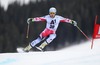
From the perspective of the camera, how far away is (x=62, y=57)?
4.11 m

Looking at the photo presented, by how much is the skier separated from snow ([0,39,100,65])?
0.31ft

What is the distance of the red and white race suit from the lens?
418 cm

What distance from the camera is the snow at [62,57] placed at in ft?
13.4

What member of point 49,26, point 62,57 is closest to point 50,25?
point 49,26

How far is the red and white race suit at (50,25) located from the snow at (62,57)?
143mm

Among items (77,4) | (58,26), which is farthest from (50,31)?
(77,4)

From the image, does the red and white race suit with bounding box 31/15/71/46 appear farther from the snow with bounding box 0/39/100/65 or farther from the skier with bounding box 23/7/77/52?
the snow with bounding box 0/39/100/65

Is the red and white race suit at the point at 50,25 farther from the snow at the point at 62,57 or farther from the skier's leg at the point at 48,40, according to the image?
the snow at the point at 62,57

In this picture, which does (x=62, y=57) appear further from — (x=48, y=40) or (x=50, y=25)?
(x=50, y=25)

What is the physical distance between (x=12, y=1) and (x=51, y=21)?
45cm

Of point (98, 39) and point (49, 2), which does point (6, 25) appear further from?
point (98, 39)

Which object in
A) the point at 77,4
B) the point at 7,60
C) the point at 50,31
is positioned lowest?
the point at 7,60

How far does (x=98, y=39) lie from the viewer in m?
4.20

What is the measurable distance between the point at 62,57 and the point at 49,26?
35cm
